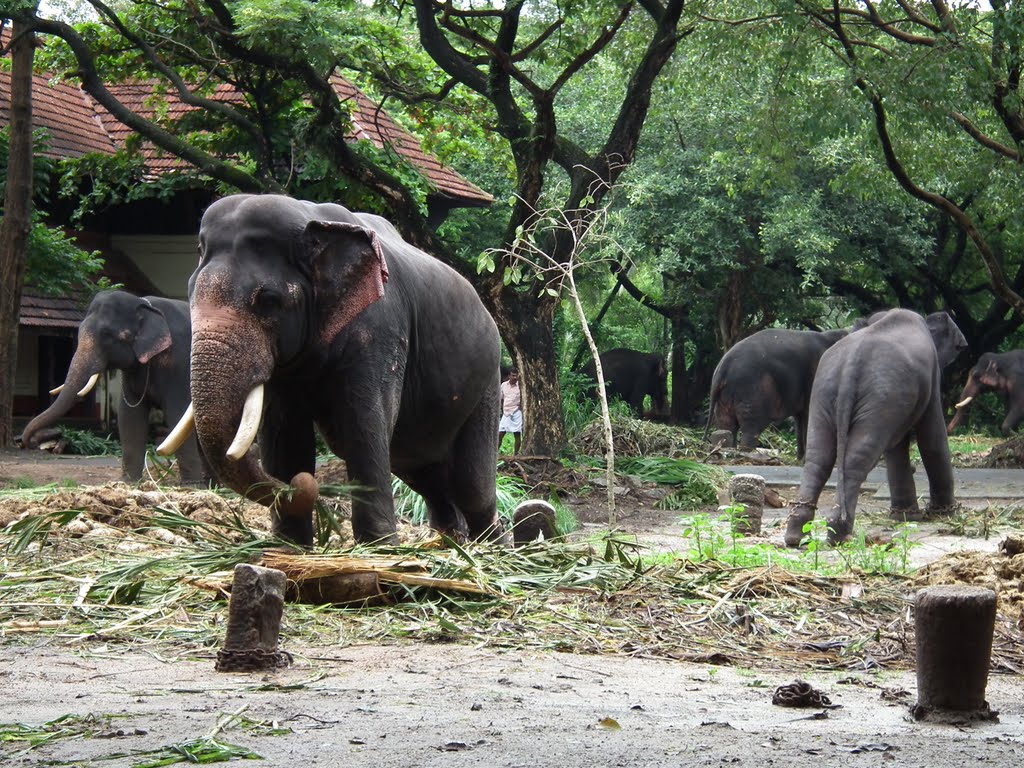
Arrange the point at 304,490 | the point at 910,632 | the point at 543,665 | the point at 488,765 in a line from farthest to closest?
the point at 304,490 < the point at 910,632 < the point at 543,665 < the point at 488,765

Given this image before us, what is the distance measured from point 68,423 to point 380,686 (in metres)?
20.4

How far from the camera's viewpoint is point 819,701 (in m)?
4.82

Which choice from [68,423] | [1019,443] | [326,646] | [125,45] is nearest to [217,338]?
[326,646]

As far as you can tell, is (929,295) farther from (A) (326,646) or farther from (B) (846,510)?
(A) (326,646)

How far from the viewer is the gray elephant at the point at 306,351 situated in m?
6.65

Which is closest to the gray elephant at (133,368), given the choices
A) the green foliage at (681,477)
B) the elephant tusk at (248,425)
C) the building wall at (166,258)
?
the green foliage at (681,477)

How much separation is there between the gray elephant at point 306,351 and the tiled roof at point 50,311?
1513 centimetres

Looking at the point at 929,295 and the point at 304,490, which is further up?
the point at 929,295

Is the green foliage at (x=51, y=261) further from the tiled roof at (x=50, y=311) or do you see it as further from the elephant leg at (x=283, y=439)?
the elephant leg at (x=283, y=439)

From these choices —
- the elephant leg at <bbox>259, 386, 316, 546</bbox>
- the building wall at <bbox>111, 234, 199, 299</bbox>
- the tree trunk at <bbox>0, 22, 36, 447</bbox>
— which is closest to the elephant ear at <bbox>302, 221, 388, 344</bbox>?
the elephant leg at <bbox>259, 386, 316, 546</bbox>

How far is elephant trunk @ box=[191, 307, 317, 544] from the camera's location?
656 cm

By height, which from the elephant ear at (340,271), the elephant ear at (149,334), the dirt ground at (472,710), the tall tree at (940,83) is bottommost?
the dirt ground at (472,710)

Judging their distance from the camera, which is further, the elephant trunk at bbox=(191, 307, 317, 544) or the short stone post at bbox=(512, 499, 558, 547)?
the short stone post at bbox=(512, 499, 558, 547)

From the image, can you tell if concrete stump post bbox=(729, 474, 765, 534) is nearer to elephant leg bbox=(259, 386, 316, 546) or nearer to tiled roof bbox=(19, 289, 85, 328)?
elephant leg bbox=(259, 386, 316, 546)
